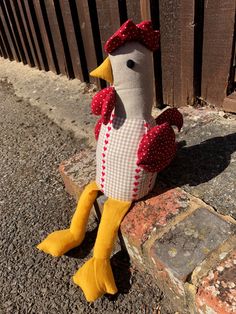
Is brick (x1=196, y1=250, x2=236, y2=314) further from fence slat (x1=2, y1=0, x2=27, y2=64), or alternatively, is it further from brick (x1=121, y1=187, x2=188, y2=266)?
fence slat (x1=2, y1=0, x2=27, y2=64)

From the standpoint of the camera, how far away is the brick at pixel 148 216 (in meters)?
1.54

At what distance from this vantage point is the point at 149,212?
161cm

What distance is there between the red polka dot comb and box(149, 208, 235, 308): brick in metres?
0.77

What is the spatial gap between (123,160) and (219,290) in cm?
66

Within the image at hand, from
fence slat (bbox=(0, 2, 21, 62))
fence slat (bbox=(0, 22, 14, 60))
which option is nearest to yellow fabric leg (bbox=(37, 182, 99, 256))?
fence slat (bbox=(0, 2, 21, 62))

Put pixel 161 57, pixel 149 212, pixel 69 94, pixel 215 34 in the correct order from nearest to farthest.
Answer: pixel 149 212 < pixel 215 34 < pixel 161 57 < pixel 69 94

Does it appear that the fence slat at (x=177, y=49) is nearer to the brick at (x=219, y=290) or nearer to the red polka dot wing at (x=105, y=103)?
the red polka dot wing at (x=105, y=103)

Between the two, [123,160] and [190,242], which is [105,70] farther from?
[190,242]

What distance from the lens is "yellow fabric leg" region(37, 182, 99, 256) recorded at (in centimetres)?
177

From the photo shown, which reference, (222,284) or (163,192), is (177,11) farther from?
(222,284)

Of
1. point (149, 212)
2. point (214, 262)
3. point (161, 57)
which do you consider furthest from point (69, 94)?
point (214, 262)

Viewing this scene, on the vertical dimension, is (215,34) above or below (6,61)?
above

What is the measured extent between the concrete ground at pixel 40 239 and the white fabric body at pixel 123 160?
1.27ft

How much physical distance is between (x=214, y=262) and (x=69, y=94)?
97.5 inches
